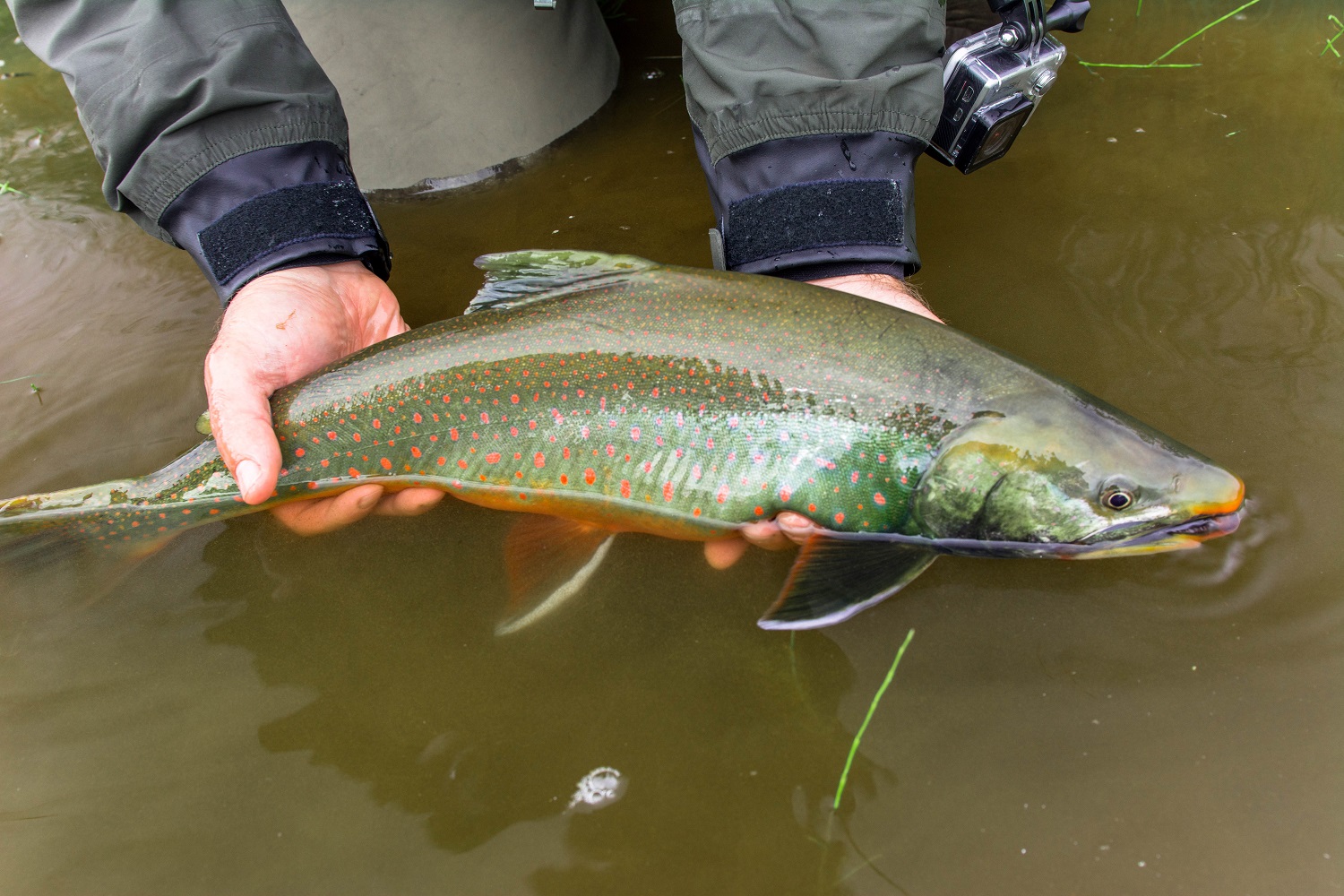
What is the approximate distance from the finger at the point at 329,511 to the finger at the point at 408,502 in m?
0.03

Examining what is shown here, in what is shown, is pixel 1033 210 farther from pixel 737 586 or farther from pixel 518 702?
pixel 518 702

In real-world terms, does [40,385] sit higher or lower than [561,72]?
lower

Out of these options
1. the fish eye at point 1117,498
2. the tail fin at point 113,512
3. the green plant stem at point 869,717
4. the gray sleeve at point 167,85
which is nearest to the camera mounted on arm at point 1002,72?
the fish eye at point 1117,498

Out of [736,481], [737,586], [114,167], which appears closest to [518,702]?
[737,586]

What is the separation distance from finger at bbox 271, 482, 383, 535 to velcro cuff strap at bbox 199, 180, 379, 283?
0.84 metres

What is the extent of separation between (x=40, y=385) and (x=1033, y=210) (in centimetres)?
418

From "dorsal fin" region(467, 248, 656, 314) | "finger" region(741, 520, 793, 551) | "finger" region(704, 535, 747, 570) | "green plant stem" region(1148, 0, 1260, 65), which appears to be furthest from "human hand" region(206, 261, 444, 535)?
"green plant stem" region(1148, 0, 1260, 65)

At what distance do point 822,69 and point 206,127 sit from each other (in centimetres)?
215

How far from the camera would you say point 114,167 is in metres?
2.82

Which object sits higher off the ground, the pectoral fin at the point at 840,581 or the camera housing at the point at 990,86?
the camera housing at the point at 990,86

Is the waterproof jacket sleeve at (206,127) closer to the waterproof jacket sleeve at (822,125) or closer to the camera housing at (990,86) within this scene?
the waterproof jacket sleeve at (822,125)

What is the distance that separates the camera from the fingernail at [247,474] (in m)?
2.23

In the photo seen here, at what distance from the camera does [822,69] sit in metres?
2.71

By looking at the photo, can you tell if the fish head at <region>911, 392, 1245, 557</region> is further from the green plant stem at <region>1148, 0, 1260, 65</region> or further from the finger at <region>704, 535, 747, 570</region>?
the green plant stem at <region>1148, 0, 1260, 65</region>
